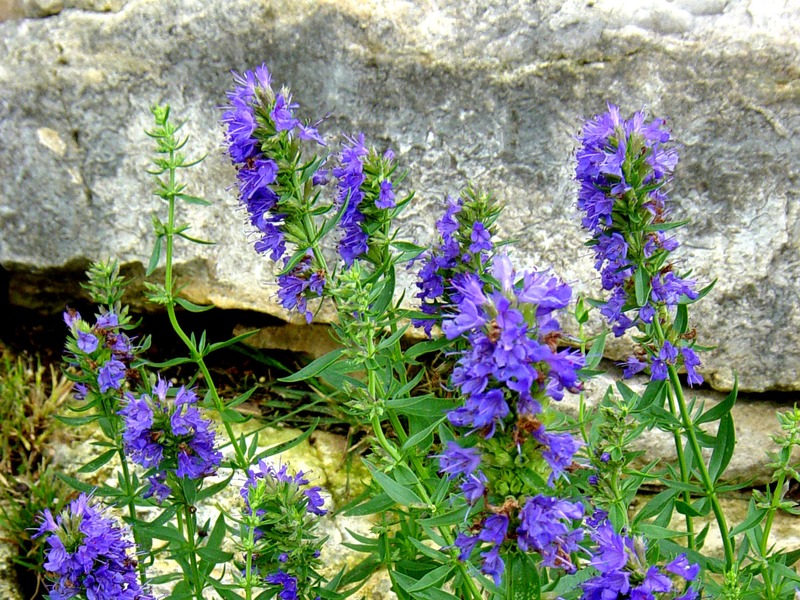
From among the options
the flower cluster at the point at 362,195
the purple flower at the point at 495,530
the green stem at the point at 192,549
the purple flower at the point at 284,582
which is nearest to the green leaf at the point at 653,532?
the purple flower at the point at 495,530

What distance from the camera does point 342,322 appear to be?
256 centimetres

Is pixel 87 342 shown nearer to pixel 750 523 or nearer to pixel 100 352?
pixel 100 352

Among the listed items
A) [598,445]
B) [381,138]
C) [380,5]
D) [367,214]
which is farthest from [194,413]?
[380,5]

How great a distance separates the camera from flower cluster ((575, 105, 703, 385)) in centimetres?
261

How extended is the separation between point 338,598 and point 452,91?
255 cm

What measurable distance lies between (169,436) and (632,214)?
1.63 metres

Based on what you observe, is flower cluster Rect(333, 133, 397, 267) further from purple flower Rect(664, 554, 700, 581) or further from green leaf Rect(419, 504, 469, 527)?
purple flower Rect(664, 554, 700, 581)

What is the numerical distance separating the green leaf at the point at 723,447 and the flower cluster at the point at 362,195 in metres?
1.26

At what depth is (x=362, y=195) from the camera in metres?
2.72

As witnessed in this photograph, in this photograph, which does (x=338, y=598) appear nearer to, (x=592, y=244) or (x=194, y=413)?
(x=194, y=413)

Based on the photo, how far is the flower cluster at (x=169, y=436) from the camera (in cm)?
288

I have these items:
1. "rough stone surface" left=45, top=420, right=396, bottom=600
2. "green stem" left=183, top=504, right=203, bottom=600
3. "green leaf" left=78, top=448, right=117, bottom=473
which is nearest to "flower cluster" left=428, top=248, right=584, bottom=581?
"green stem" left=183, top=504, right=203, bottom=600

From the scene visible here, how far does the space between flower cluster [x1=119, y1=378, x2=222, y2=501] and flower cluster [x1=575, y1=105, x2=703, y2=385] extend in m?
1.39

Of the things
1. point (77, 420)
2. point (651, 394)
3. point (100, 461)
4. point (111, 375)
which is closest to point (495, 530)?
point (651, 394)
